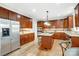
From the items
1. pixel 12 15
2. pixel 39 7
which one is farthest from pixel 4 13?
pixel 39 7

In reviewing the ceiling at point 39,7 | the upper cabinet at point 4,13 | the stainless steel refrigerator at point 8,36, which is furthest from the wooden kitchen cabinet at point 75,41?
the upper cabinet at point 4,13

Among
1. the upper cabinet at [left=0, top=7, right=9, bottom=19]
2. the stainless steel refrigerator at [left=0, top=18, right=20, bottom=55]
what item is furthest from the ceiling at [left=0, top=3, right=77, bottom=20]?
the stainless steel refrigerator at [left=0, top=18, right=20, bottom=55]

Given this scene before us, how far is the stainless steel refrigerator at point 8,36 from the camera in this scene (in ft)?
16.0

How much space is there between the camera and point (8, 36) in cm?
534

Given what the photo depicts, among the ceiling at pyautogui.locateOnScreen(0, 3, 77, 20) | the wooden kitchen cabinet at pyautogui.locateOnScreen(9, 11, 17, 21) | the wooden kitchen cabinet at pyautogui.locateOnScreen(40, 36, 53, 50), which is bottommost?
the wooden kitchen cabinet at pyautogui.locateOnScreen(40, 36, 53, 50)

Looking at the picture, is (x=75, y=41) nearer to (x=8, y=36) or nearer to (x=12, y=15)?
(x=8, y=36)

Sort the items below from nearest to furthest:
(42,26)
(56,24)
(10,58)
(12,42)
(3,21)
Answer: (10,58), (3,21), (12,42), (56,24), (42,26)

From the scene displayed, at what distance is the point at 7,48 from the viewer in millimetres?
5191

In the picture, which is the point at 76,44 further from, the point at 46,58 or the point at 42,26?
the point at 42,26

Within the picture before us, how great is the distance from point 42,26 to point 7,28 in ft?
33.8

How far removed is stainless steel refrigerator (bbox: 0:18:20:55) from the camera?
4.87 metres

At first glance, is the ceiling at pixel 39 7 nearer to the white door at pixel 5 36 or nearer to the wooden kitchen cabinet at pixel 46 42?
the white door at pixel 5 36

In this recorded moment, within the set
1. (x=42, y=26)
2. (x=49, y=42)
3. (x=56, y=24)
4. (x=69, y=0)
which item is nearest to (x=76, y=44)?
(x=49, y=42)

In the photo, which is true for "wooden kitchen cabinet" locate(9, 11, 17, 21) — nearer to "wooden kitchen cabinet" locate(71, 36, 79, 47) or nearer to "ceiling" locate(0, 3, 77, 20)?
"ceiling" locate(0, 3, 77, 20)
